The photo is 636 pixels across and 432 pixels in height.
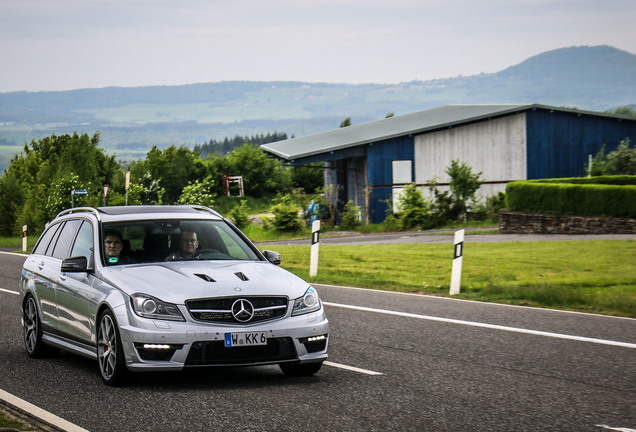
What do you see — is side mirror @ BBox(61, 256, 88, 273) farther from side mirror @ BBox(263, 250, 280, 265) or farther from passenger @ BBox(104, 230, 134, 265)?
side mirror @ BBox(263, 250, 280, 265)

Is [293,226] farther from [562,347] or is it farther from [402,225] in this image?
[562,347]

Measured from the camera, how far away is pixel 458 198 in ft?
129

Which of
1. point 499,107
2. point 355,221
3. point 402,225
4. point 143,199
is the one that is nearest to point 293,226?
point 355,221

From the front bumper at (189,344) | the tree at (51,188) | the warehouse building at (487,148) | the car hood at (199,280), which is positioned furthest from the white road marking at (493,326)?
the tree at (51,188)

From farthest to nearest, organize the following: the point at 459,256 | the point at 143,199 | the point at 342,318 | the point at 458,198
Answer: the point at 143,199
the point at 458,198
the point at 459,256
the point at 342,318

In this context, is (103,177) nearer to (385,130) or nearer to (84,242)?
(385,130)

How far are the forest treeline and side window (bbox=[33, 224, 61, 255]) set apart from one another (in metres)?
27.9

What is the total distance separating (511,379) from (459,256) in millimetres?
7821

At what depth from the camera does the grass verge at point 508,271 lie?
14.8m

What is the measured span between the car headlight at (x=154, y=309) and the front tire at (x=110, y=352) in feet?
1.01

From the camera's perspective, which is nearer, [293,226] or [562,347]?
[562,347]

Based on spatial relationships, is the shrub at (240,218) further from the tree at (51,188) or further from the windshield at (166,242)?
the windshield at (166,242)

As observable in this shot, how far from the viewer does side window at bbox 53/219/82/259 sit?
32.5 ft

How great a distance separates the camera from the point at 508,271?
1970cm
